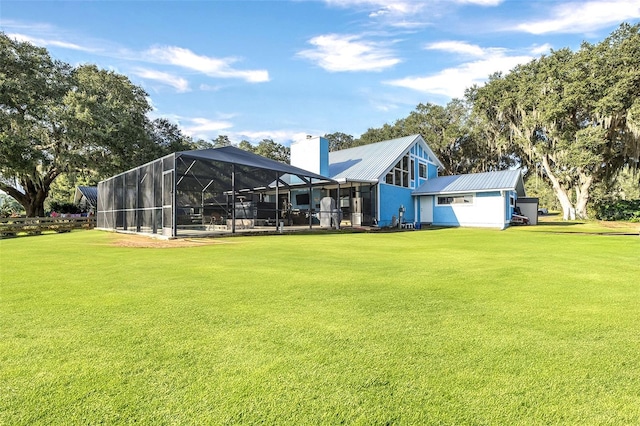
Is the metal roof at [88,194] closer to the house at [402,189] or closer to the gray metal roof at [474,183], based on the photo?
the house at [402,189]

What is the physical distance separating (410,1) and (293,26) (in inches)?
158

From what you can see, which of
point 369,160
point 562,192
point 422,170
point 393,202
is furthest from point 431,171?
point 562,192

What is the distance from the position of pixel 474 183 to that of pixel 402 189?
167 inches

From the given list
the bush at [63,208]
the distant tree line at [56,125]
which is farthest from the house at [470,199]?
A: the bush at [63,208]

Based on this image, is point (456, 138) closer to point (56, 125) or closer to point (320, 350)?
point (56, 125)

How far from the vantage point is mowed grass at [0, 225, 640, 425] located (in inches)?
69.1

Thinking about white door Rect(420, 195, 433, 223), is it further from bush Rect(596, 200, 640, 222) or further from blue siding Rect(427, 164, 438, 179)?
bush Rect(596, 200, 640, 222)

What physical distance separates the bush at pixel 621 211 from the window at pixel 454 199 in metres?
13.4

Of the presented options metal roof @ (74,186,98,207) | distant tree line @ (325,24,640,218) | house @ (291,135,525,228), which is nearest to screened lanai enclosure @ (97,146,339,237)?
house @ (291,135,525,228)

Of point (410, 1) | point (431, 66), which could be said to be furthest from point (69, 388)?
point (431, 66)

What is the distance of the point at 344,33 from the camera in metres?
13.2

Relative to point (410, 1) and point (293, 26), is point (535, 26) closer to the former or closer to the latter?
point (410, 1)

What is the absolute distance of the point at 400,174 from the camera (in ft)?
73.0

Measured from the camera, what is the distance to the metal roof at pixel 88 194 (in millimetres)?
36062
